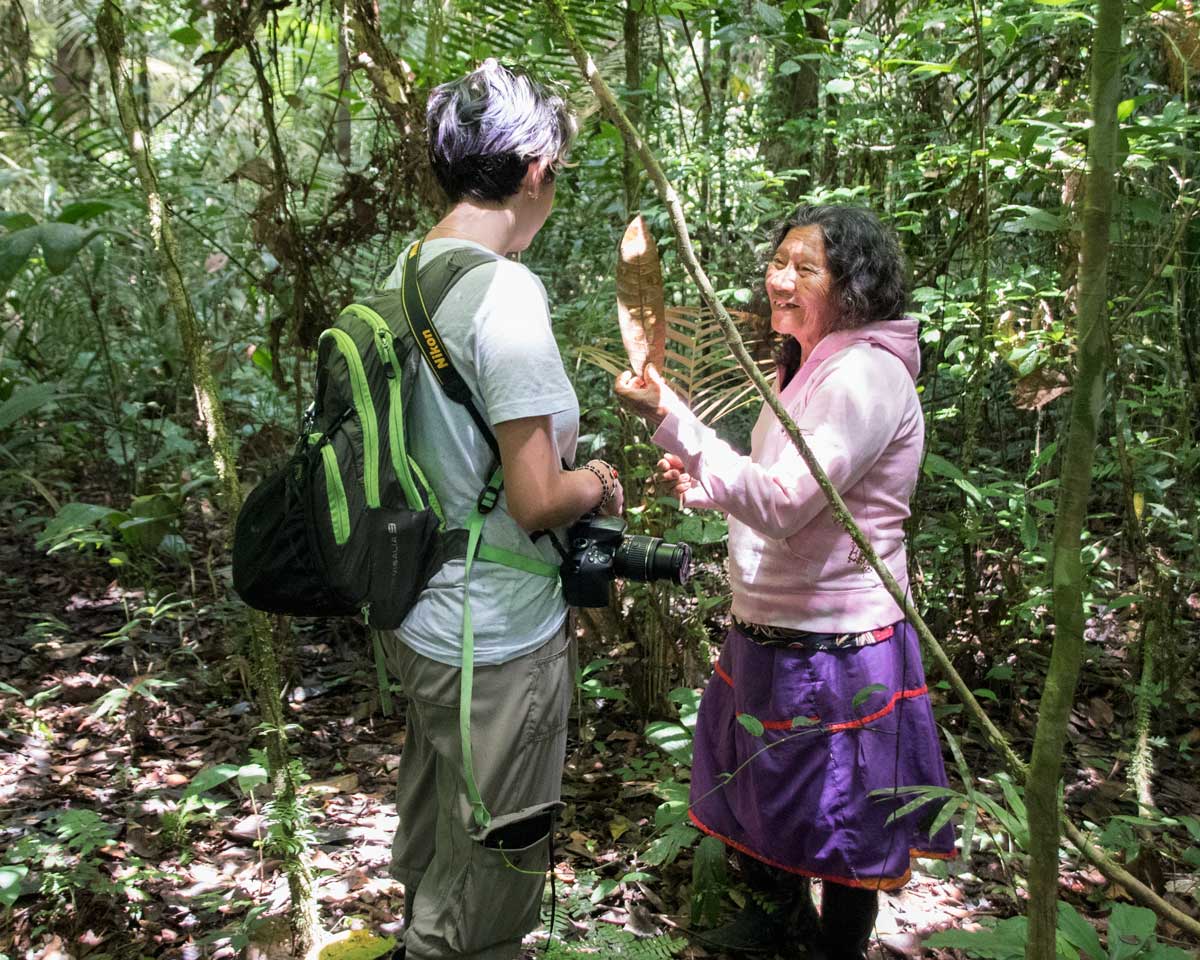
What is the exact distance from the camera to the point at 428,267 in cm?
173

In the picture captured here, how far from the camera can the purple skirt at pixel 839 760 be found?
6.78ft

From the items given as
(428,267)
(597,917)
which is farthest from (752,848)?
(428,267)

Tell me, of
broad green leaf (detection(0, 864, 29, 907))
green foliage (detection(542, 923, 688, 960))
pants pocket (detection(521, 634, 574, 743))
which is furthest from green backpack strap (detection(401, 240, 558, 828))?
broad green leaf (detection(0, 864, 29, 907))

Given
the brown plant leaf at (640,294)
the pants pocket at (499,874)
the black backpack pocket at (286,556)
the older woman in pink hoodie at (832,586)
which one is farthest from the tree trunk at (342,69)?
the pants pocket at (499,874)

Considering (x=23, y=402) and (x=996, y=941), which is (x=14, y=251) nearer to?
(x=23, y=402)

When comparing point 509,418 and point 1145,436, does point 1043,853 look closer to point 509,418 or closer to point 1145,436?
point 509,418

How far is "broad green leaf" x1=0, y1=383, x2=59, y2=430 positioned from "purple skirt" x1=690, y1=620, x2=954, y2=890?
352 cm

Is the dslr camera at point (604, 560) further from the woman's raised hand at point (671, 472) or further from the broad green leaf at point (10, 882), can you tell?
the broad green leaf at point (10, 882)

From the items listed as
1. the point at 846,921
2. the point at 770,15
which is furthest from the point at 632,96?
the point at 846,921

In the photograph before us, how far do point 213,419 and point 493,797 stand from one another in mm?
1059

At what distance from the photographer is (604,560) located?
5.95ft

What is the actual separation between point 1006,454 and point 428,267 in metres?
3.44

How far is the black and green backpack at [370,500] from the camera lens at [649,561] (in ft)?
0.63

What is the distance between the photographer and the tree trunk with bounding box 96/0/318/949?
2131 millimetres
